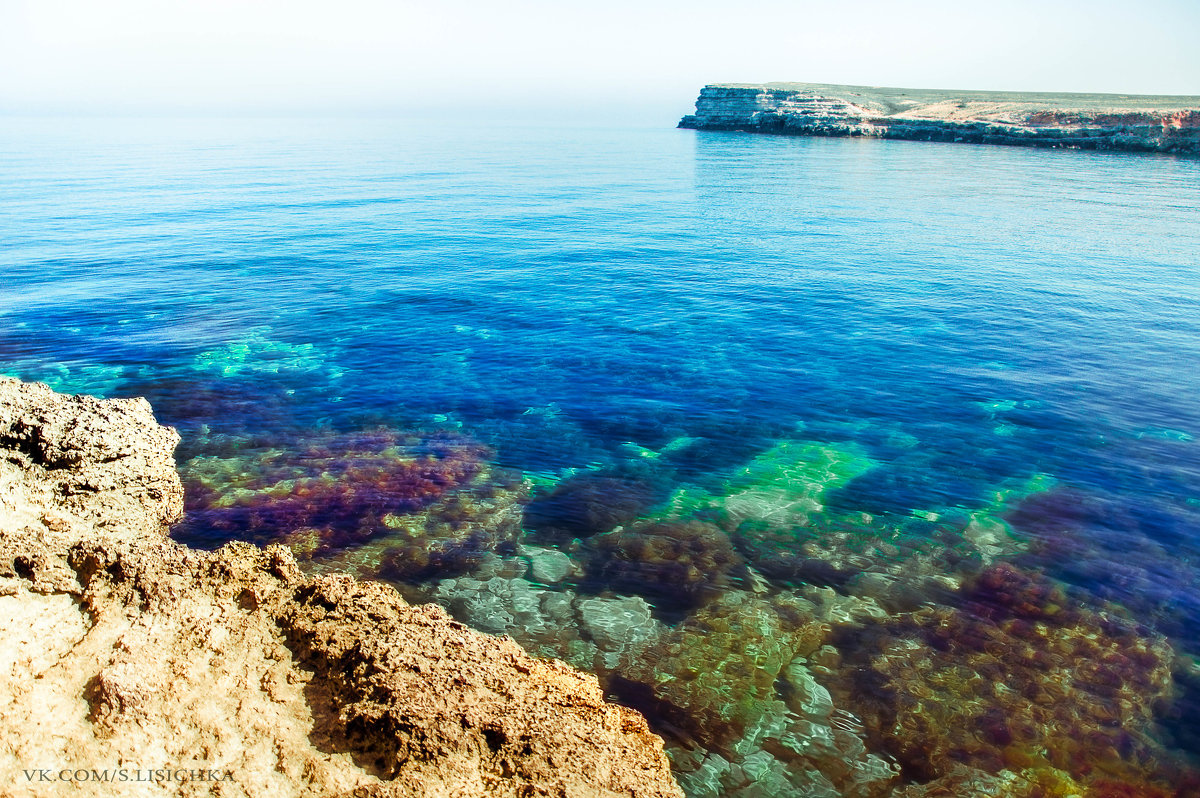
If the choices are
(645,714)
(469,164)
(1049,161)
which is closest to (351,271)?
(645,714)

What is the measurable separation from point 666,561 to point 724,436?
6.24m

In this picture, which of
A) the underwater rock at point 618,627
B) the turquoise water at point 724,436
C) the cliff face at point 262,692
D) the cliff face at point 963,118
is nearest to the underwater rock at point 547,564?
the turquoise water at point 724,436

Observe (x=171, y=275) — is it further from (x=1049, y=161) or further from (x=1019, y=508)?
(x=1049, y=161)

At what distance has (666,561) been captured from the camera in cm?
1398

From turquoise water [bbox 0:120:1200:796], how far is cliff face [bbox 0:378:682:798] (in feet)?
7.40

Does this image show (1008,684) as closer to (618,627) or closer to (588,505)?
(618,627)

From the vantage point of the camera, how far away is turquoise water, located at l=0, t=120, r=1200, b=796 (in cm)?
1107

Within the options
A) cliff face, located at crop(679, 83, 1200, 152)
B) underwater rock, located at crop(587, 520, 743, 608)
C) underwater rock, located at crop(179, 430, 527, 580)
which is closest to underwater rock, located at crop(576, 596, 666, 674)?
underwater rock, located at crop(587, 520, 743, 608)

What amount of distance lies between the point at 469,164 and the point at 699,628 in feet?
253

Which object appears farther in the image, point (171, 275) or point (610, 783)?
point (171, 275)

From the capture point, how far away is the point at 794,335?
27016 millimetres

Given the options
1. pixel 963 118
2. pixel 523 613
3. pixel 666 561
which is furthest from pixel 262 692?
pixel 963 118

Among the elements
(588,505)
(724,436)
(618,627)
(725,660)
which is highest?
(724,436)

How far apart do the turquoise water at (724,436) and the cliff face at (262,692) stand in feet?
7.40
